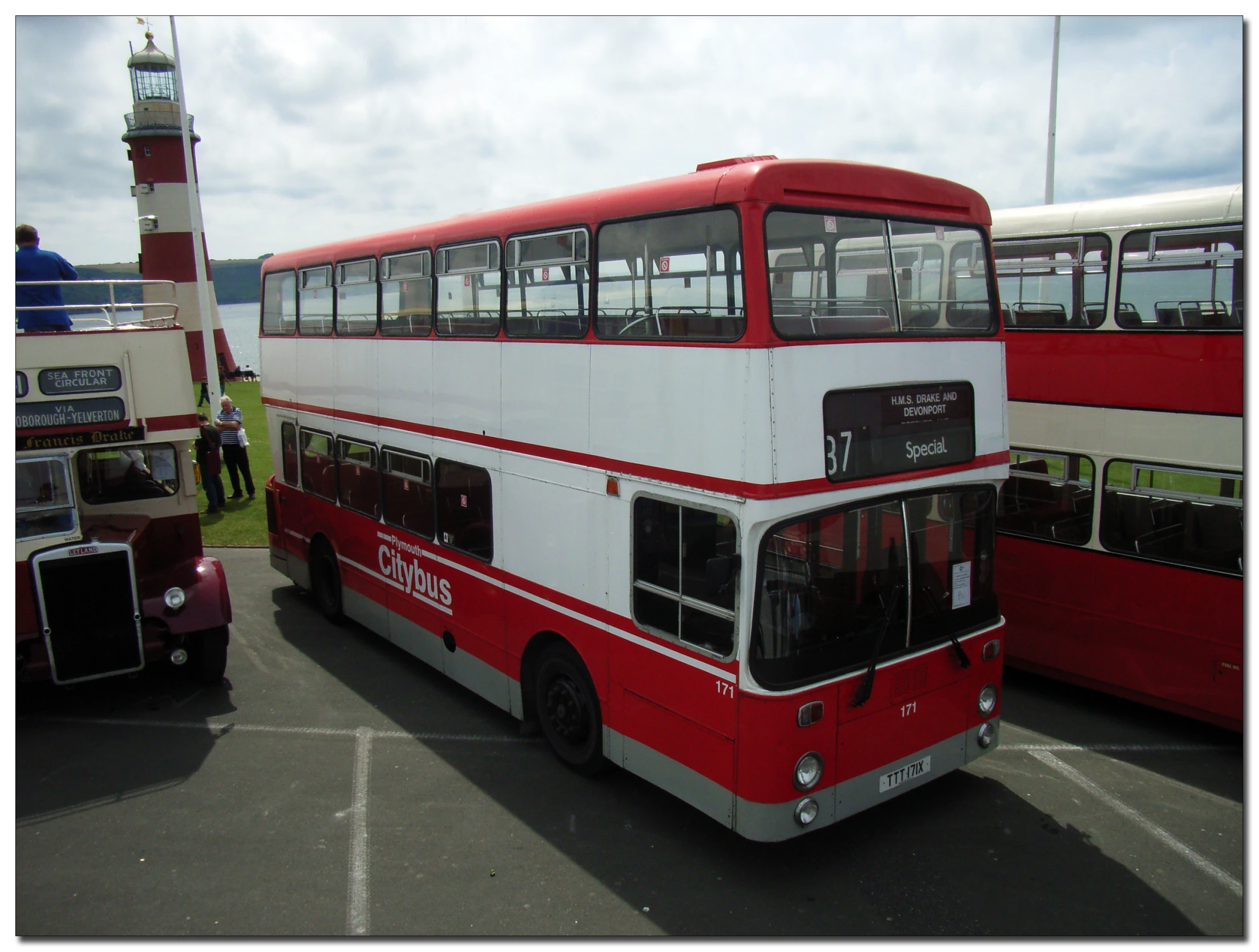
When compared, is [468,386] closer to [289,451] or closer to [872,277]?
[872,277]

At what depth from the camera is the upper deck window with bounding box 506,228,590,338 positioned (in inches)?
246

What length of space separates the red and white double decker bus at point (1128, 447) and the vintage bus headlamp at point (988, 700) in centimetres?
211

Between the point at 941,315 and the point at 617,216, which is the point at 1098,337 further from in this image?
the point at 617,216

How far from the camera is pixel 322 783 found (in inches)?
273

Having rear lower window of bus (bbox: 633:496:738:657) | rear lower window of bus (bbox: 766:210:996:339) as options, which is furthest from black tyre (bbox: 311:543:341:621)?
rear lower window of bus (bbox: 766:210:996:339)

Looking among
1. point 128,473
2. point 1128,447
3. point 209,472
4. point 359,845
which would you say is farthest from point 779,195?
point 209,472

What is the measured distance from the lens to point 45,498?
8227mm

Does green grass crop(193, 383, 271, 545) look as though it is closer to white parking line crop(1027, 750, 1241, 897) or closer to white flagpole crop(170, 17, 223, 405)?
white flagpole crop(170, 17, 223, 405)

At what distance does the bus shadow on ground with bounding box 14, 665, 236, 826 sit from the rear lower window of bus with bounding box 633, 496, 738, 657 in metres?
4.28

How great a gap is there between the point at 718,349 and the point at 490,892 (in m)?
3.64

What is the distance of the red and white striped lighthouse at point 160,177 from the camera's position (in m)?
33.2

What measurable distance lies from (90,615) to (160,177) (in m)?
31.4

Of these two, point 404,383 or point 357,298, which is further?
point 357,298

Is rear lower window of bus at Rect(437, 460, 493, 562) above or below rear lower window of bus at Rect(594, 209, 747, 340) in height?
below
